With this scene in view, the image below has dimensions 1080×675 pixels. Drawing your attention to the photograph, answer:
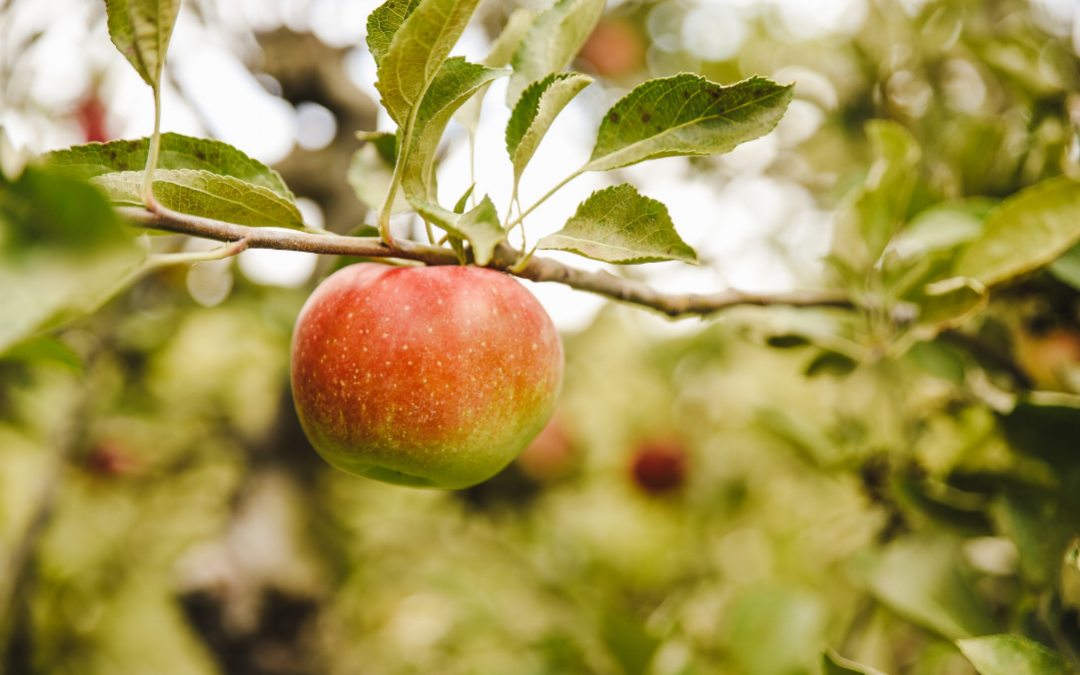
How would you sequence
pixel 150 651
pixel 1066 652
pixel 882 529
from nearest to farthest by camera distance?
pixel 1066 652 < pixel 882 529 < pixel 150 651

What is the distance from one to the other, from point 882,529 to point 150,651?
303cm

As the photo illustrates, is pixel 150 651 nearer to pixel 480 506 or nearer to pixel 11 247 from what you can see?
pixel 480 506

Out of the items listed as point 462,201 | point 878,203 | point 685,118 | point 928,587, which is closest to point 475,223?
point 462,201

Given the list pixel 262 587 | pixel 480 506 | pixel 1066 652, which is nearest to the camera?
pixel 1066 652

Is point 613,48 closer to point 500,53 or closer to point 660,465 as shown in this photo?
point 660,465

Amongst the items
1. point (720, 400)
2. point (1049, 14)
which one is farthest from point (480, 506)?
point (1049, 14)

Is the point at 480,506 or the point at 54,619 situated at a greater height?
the point at 480,506

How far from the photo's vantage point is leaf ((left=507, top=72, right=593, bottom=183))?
0.53 metres

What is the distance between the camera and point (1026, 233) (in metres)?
0.75

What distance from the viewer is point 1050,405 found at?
71 centimetres

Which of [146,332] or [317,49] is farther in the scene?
[146,332]

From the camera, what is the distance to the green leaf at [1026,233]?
0.72 meters

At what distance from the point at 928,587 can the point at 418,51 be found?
826 millimetres

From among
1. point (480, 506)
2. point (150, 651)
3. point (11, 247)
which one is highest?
point (11, 247)
